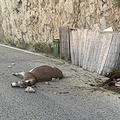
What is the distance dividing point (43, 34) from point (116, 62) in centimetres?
711

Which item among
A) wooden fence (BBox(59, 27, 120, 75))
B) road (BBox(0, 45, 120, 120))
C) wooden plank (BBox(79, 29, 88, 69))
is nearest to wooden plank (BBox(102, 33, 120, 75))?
wooden fence (BBox(59, 27, 120, 75))

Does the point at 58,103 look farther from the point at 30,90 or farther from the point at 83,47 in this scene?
the point at 83,47

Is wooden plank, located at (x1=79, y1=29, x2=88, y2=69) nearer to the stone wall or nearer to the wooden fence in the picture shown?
the wooden fence

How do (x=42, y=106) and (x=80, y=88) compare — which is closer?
(x=42, y=106)

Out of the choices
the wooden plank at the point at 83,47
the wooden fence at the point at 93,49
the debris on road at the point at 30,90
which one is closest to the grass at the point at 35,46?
the wooden fence at the point at 93,49

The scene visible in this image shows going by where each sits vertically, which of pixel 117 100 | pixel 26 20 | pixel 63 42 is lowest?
pixel 117 100

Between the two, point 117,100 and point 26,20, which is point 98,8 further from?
point 26,20

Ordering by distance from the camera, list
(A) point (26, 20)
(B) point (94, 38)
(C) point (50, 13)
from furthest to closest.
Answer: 1. (A) point (26, 20)
2. (C) point (50, 13)
3. (B) point (94, 38)

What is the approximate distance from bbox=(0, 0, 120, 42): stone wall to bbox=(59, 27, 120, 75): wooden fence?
1097mm

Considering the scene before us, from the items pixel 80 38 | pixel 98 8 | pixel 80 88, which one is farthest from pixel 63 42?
pixel 80 88

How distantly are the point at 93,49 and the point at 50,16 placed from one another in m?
5.55

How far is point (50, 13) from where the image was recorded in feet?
43.5

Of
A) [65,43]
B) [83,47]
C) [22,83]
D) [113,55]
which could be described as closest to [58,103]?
[22,83]

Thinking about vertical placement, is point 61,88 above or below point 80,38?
below
